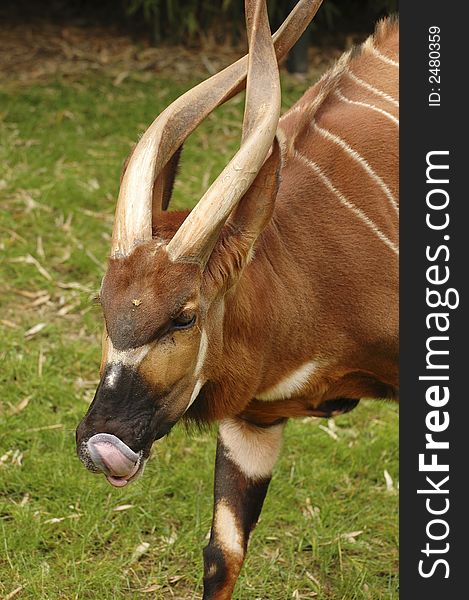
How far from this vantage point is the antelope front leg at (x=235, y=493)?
324 centimetres

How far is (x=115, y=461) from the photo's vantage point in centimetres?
247

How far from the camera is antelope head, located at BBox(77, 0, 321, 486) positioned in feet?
8.11

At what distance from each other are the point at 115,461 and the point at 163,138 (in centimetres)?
80

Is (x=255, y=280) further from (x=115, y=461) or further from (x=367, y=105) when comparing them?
(x=367, y=105)

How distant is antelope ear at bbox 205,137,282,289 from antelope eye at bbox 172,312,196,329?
140 mm

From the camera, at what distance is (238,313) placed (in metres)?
2.80

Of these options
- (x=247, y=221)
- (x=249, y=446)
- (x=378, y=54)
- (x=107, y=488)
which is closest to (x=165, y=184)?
(x=247, y=221)

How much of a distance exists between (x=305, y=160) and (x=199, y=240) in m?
0.74

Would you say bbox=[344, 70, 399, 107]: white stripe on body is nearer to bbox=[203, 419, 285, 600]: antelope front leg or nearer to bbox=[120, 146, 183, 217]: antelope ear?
bbox=[120, 146, 183, 217]: antelope ear

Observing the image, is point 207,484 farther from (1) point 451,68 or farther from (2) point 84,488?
(1) point 451,68

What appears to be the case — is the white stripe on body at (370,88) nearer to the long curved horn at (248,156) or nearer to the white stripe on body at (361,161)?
the white stripe on body at (361,161)

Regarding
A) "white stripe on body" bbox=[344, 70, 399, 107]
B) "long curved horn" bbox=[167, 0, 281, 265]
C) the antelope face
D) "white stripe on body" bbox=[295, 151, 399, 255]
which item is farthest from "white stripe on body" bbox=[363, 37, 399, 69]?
the antelope face

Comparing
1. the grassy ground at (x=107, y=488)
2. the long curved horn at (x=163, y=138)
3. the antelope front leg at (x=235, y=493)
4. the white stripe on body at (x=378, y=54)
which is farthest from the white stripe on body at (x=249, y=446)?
the white stripe on body at (x=378, y=54)

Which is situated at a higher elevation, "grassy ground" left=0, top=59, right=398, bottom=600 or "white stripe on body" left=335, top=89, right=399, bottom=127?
"white stripe on body" left=335, top=89, right=399, bottom=127
